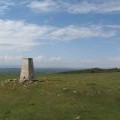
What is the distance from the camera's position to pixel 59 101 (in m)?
38.2

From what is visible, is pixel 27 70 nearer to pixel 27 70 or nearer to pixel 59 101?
pixel 27 70

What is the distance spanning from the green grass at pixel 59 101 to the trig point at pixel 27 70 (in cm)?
170

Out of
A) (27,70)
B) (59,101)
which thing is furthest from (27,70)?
(59,101)

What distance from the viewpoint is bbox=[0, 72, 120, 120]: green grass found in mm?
32875

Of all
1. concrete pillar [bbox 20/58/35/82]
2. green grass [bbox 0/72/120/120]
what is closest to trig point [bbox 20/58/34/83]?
concrete pillar [bbox 20/58/35/82]

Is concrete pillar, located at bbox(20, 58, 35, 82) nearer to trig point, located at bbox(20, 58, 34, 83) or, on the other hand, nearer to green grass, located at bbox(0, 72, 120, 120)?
trig point, located at bbox(20, 58, 34, 83)

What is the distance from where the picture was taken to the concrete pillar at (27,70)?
49500 mm

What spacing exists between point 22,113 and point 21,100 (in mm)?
5599

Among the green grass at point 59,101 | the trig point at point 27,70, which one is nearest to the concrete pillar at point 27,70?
the trig point at point 27,70

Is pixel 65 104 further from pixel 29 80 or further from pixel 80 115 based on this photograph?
pixel 29 80

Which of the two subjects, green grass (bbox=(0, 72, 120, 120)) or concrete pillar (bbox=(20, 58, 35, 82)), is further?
concrete pillar (bbox=(20, 58, 35, 82))

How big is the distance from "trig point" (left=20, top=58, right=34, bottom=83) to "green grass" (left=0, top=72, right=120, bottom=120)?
170 centimetres

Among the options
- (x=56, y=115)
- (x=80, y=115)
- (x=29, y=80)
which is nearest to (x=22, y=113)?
(x=56, y=115)

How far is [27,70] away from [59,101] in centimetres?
1259
